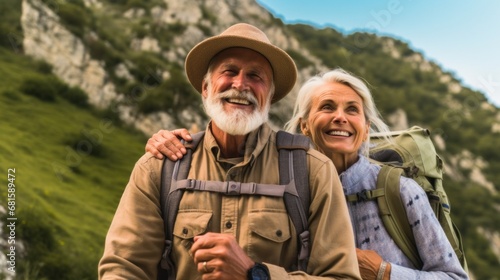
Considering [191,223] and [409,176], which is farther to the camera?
[409,176]

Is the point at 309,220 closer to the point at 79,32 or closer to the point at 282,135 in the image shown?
the point at 282,135

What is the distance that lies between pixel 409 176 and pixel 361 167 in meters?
0.48

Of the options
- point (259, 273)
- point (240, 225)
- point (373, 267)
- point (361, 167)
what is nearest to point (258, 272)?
point (259, 273)

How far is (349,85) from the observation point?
17.6 ft

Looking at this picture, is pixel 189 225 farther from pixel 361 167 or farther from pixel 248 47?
pixel 361 167

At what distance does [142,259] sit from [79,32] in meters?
50.5

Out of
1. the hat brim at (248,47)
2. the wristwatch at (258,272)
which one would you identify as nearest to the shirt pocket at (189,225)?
the wristwatch at (258,272)

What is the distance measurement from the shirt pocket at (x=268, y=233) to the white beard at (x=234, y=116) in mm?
713

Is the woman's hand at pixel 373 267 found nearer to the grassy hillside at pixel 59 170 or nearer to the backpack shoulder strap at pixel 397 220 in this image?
the backpack shoulder strap at pixel 397 220

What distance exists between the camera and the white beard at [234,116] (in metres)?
4.02

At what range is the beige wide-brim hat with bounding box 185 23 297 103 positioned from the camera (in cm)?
404

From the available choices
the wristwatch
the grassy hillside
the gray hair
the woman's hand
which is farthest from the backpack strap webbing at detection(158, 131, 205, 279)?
the grassy hillside

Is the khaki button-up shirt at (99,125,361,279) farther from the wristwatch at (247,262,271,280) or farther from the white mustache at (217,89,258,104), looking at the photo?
the white mustache at (217,89,258,104)

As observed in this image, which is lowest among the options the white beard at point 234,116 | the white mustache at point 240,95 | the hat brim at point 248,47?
the white beard at point 234,116
